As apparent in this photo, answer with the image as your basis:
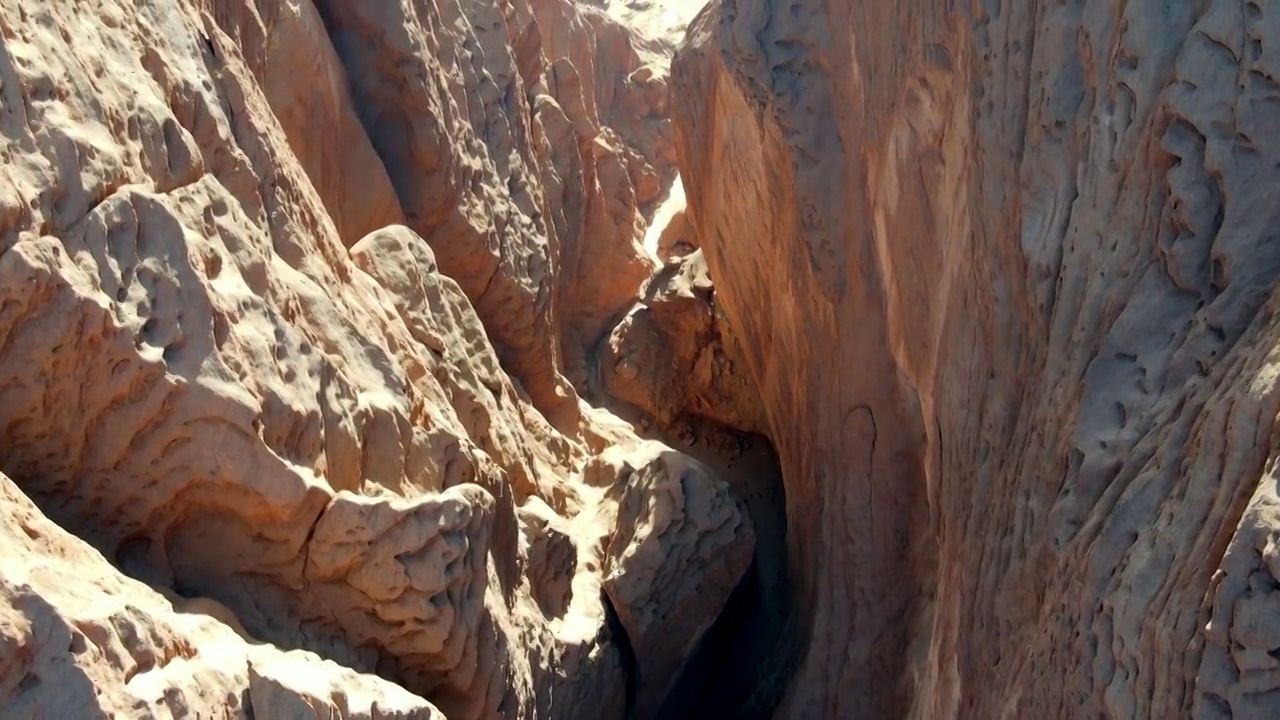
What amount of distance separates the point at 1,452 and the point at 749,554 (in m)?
4.69

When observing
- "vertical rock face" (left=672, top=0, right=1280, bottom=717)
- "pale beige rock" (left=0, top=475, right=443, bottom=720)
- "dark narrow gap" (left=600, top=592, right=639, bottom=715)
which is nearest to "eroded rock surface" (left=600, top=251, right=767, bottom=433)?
"vertical rock face" (left=672, top=0, right=1280, bottom=717)

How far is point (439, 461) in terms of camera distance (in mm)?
5207

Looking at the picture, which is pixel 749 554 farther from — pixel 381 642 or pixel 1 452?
pixel 1 452

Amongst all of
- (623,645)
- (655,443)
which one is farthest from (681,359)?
(623,645)

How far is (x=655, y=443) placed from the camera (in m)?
8.62

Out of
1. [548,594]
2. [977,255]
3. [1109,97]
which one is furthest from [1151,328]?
[548,594]

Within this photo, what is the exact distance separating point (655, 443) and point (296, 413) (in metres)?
4.54

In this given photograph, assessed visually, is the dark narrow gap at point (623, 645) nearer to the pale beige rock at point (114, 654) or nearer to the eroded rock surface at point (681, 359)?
the pale beige rock at point (114, 654)

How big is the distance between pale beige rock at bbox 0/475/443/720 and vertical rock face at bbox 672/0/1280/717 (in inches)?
86.6

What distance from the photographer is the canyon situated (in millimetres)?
3113

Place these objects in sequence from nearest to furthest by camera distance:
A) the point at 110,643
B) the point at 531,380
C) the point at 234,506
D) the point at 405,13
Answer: the point at 110,643 → the point at 234,506 → the point at 405,13 → the point at 531,380

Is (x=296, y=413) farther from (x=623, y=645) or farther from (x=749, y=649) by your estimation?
(x=749, y=649)

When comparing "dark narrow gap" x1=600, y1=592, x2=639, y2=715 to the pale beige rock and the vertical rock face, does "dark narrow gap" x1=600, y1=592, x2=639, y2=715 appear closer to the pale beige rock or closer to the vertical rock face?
the vertical rock face

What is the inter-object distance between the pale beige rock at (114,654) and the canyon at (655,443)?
13mm
